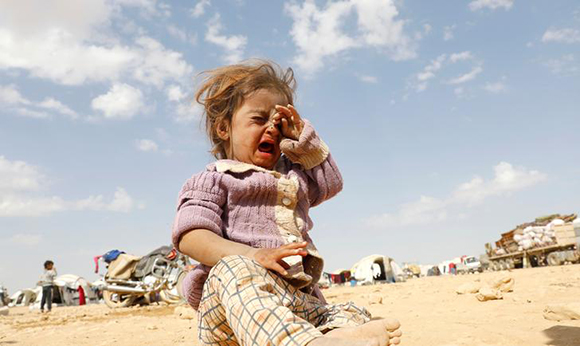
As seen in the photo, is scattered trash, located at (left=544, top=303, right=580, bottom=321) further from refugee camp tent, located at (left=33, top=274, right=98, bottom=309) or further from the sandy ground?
refugee camp tent, located at (left=33, top=274, right=98, bottom=309)

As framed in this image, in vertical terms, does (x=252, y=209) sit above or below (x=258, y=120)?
below

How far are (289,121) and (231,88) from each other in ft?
1.07

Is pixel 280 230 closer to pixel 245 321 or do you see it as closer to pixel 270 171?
pixel 270 171

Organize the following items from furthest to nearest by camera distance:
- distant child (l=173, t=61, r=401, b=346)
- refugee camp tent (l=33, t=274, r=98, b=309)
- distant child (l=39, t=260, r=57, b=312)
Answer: refugee camp tent (l=33, t=274, r=98, b=309), distant child (l=39, t=260, r=57, b=312), distant child (l=173, t=61, r=401, b=346)

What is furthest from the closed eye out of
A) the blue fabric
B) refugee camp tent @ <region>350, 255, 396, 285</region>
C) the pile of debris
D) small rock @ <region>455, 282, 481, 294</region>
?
refugee camp tent @ <region>350, 255, 396, 285</region>

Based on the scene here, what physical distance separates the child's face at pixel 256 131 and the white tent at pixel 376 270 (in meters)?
21.0

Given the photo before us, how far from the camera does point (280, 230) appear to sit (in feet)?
6.27

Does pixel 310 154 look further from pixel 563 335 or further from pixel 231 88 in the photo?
pixel 563 335

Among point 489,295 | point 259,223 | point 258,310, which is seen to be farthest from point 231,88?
point 489,295

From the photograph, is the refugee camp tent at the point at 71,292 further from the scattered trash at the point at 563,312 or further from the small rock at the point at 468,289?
the scattered trash at the point at 563,312

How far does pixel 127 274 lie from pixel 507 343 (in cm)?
1024

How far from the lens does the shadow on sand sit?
270cm

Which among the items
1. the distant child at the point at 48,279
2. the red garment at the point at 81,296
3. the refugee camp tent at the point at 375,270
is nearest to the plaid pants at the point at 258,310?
the distant child at the point at 48,279

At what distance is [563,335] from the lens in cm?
289
